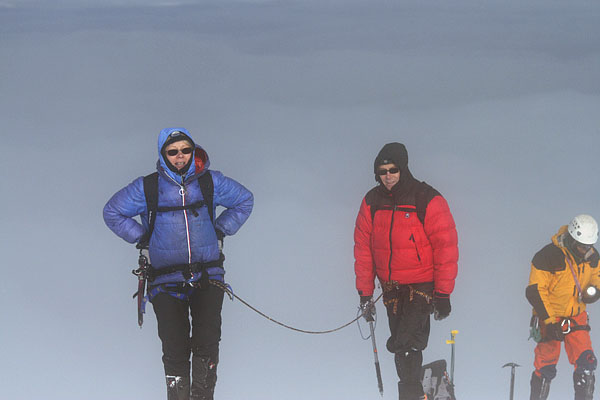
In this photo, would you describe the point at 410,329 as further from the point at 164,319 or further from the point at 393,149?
the point at 164,319

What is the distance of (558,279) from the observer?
27.0 feet

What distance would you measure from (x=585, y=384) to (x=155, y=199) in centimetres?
462

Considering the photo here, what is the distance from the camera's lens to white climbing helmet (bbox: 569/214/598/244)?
810cm

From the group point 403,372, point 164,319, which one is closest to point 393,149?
point 403,372

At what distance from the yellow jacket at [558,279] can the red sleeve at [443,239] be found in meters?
1.24

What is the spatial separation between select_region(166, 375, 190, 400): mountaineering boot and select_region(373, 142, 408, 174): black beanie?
8.24ft

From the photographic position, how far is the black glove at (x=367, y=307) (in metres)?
7.87

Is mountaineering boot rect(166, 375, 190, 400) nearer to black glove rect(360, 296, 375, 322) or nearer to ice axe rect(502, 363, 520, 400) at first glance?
black glove rect(360, 296, 375, 322)

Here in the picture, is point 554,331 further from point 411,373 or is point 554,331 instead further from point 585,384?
point 411,373

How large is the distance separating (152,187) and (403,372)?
9.13 feet

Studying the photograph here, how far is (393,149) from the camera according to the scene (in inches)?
292

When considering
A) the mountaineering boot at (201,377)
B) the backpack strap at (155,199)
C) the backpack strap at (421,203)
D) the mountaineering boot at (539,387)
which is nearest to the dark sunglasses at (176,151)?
the backpack strap at (155,199)

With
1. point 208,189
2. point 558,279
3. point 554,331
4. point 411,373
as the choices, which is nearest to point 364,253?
point 411,373

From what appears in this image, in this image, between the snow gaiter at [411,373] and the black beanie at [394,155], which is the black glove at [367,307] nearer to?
the snow gaiter at [411,373]
